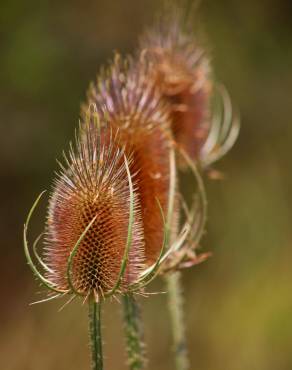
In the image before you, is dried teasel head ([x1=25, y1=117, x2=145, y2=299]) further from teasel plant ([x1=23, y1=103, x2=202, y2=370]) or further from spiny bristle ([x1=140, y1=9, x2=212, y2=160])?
spiny bristle ([x1=140, y1=9, x2=212, y2=160])

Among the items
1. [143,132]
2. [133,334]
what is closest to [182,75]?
[143,132]

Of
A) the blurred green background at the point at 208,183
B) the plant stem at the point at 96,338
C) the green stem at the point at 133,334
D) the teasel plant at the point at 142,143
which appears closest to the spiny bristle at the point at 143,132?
the teasel plant at the point at 142,143

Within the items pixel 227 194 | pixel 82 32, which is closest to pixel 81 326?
pixel 227 194

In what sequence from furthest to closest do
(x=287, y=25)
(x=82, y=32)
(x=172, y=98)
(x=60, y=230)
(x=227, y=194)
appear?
(x=287, y=25), (x=82, y=32), (x=227, y=194), (x=172, y=98), (x=60, y=230)

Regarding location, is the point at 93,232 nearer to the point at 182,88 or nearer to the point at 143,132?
the point at 143,132

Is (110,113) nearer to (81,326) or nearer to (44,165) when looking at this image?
(81,326)

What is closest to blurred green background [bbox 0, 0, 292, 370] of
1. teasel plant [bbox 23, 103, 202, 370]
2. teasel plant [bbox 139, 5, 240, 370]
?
teasel plant [bbox 139, 5, 240, 370]
